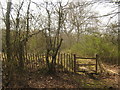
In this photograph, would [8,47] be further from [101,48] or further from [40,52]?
[101,48]

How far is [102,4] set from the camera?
5090 mm

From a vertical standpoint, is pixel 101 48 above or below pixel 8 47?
below

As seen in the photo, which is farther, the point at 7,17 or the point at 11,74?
the point at 7,17

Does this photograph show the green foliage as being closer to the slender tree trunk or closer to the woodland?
the woodland

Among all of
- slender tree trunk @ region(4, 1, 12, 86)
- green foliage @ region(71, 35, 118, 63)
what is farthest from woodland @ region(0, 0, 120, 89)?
green foliage @ region(71, 35, 118, 63)

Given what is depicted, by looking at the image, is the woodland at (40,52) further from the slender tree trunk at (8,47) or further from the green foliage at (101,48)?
the green foliage at (101,48)

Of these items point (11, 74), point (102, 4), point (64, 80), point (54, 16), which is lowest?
point (64, 80)

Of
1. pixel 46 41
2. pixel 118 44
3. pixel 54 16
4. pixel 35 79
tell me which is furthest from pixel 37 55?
→ pixel 118 44

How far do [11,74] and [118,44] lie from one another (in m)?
8.66

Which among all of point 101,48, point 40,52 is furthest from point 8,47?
point 101,48

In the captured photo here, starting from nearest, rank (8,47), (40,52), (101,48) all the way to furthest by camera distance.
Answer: (8,47) < (40,52) < (101,48)

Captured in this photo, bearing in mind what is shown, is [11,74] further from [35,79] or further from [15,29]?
[15,29]

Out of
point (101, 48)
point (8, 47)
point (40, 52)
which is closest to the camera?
point (8, 47)

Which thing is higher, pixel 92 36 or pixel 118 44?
pixel 92 36
